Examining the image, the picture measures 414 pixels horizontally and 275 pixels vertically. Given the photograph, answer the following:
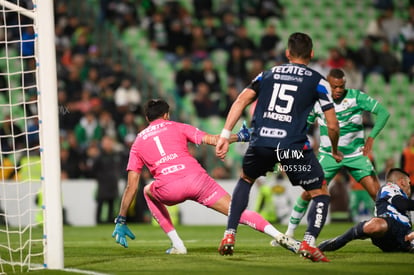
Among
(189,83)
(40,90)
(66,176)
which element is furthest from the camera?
(189,83)

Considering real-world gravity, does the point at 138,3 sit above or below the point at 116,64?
above

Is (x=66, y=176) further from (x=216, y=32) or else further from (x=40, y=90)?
(x=40, y=90)

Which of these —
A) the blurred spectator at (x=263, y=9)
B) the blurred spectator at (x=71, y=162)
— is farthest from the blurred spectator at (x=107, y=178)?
the blurred spectator at (x=263, y=9)

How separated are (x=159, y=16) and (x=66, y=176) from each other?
576 cm

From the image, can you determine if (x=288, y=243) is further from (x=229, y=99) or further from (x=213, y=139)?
(x=229, y=99)

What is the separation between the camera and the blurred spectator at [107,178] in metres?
18.1

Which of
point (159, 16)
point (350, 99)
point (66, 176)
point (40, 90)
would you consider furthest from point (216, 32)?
point (40, 90)

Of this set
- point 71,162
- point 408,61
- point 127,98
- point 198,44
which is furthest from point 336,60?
point 71,162

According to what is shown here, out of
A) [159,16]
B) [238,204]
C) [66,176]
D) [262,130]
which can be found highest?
[159,16]

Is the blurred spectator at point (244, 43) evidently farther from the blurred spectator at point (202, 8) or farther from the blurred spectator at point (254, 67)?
the blurred spectator at point (202, 8)

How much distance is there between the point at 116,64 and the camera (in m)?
21.1

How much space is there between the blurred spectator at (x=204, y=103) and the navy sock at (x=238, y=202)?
11.8 m

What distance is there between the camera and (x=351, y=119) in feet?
36.7

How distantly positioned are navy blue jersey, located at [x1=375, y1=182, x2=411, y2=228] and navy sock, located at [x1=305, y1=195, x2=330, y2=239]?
1123 mm
